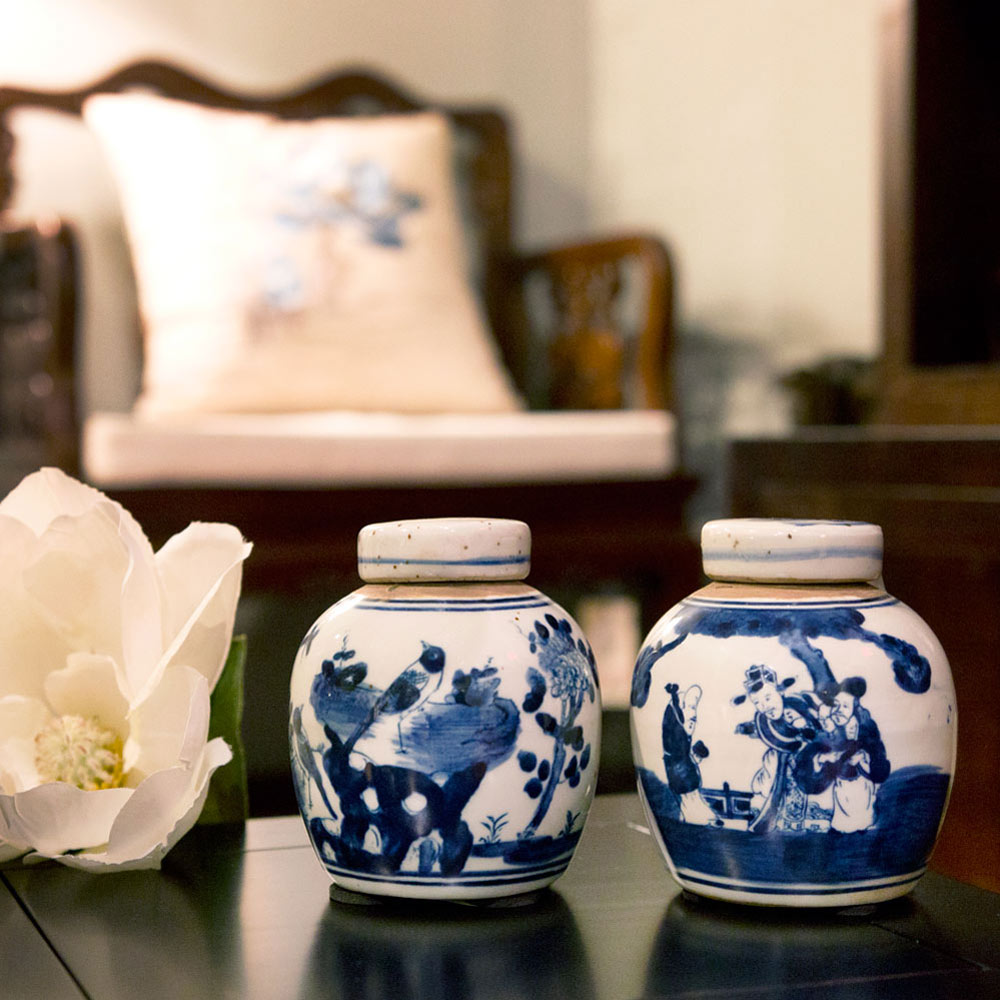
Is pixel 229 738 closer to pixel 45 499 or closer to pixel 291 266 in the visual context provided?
pixel 45 499

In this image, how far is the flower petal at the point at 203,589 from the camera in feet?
1.42

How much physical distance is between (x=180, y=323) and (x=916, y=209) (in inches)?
41.4

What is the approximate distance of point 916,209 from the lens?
139 cm

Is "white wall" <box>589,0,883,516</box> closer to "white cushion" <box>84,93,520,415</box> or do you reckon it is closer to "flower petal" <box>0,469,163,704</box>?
"white cushion" <box>84,93,520,415</box>

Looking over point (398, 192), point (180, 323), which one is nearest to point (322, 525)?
point (180, 323)

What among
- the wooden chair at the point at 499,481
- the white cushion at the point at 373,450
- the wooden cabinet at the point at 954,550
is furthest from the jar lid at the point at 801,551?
the white cushion at the point at 373,450

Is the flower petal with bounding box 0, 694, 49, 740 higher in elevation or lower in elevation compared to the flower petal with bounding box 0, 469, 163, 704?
lower

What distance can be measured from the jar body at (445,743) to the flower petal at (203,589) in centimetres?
4

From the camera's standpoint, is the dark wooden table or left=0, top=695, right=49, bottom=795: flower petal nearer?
the dark wooden table

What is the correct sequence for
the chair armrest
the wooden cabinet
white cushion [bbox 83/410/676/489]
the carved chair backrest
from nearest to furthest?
the wooden cabinet
white cushion [bbox 83/410/676/489]
the chair armrest
the carved chair backrest

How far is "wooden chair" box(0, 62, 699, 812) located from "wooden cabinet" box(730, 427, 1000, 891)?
540 millimetres

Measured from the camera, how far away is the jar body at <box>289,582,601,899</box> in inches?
15.3

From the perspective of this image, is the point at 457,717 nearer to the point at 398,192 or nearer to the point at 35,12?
the point at 398,192

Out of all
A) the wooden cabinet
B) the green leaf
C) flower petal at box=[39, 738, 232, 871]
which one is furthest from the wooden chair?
flower petal at box=[39, 738, 232, 871]
